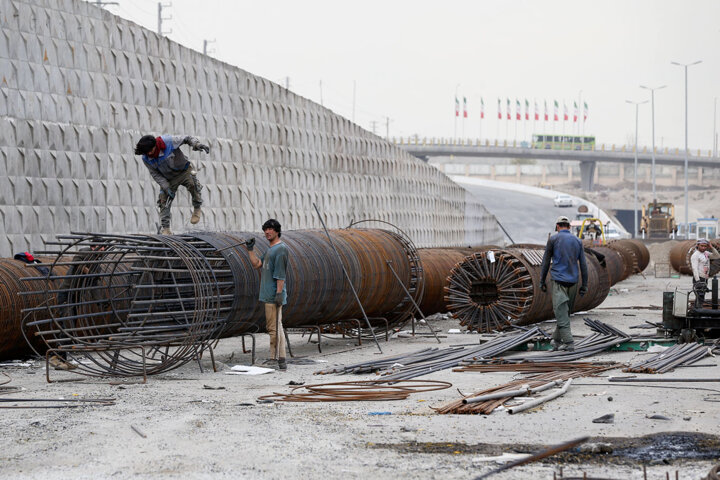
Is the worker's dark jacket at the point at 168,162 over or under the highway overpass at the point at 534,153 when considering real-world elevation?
under

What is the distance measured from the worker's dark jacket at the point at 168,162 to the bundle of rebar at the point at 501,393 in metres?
6.89

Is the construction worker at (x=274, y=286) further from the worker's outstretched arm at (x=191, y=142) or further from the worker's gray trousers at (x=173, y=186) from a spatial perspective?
the worker's gray trousers at (x=173, y=186)

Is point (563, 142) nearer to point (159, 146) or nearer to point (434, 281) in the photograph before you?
point (434, 281)

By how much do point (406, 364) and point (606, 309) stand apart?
13.1 m

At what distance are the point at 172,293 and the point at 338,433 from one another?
A: 19.9 ft

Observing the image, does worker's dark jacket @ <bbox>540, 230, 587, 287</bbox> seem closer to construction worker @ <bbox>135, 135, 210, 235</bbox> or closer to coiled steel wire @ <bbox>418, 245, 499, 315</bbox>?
construction worker @ <bbox>135, 135, 210, 235</bbox>

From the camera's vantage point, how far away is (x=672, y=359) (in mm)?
12727

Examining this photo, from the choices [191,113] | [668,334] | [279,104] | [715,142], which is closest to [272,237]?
[668,334]

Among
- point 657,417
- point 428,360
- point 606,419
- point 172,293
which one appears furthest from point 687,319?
point 172,293

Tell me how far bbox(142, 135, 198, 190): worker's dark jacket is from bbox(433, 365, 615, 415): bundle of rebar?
689 cm

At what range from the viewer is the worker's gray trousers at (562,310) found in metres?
14.4

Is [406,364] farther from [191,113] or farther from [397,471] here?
[191,113]

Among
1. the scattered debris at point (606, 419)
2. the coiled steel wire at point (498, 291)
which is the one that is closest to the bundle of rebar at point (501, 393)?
the scattered debris at point (606, 419)

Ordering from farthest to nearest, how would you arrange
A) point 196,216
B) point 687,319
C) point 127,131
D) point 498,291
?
point 127,131
point 498,291
point 196,216
point 687,319
